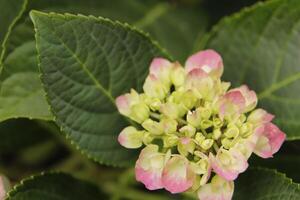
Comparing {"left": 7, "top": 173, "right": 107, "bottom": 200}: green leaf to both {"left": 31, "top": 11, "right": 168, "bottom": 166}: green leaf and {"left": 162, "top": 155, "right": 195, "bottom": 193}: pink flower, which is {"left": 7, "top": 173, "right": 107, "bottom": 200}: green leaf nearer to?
{"left": 31, "top": 11, "right": 168, "bottom": 166}: green leaf

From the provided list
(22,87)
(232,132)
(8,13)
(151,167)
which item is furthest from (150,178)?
(8,13)

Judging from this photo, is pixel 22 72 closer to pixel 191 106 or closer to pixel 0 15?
pixel 0 15

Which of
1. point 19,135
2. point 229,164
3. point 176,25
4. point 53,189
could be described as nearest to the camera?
point 229,164

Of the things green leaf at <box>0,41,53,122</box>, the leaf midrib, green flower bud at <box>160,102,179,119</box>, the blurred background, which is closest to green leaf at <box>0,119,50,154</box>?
the blurred background

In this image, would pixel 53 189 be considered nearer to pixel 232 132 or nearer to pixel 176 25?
pixel 232 132

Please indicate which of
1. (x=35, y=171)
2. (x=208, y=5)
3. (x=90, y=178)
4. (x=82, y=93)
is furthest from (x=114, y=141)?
(x=208, y=5)

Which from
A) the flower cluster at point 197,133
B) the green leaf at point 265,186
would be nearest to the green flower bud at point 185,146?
the flower cluster at point 197,133
